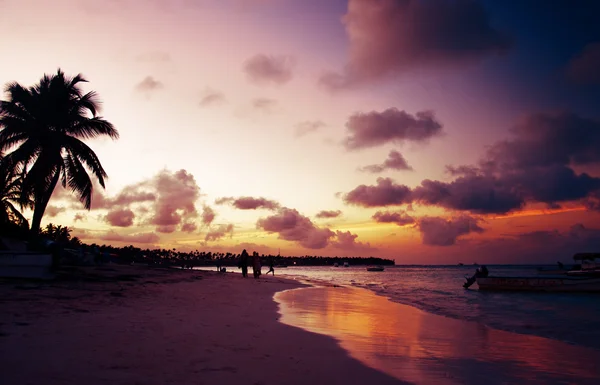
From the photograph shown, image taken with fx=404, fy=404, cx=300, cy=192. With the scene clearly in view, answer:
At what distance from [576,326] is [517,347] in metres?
9.28

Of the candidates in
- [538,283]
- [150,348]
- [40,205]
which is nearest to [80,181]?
[40,205]

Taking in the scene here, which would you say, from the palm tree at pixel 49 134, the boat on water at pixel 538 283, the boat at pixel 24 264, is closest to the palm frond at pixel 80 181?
the palm tree at pixel 49 134

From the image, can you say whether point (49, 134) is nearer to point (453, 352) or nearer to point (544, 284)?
point (453, 352)

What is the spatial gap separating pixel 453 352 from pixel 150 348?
23.1 feet

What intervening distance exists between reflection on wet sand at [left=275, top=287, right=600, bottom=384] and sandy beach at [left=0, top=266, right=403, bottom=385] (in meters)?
0.79

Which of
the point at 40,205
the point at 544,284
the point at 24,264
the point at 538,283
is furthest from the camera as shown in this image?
the point at 538,283

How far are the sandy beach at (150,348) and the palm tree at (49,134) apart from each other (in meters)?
15.5

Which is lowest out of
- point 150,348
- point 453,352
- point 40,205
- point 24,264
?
point 453,352

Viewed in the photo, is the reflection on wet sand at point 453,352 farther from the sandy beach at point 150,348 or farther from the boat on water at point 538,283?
the boat on water at point 538,283

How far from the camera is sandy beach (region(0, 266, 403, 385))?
18.7 ft

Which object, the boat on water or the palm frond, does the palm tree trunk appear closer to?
the palm frond

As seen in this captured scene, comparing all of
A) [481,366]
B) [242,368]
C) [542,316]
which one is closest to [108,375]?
[242,368]

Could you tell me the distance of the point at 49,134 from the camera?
86.5 feet

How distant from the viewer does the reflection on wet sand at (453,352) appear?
7.68 meters
